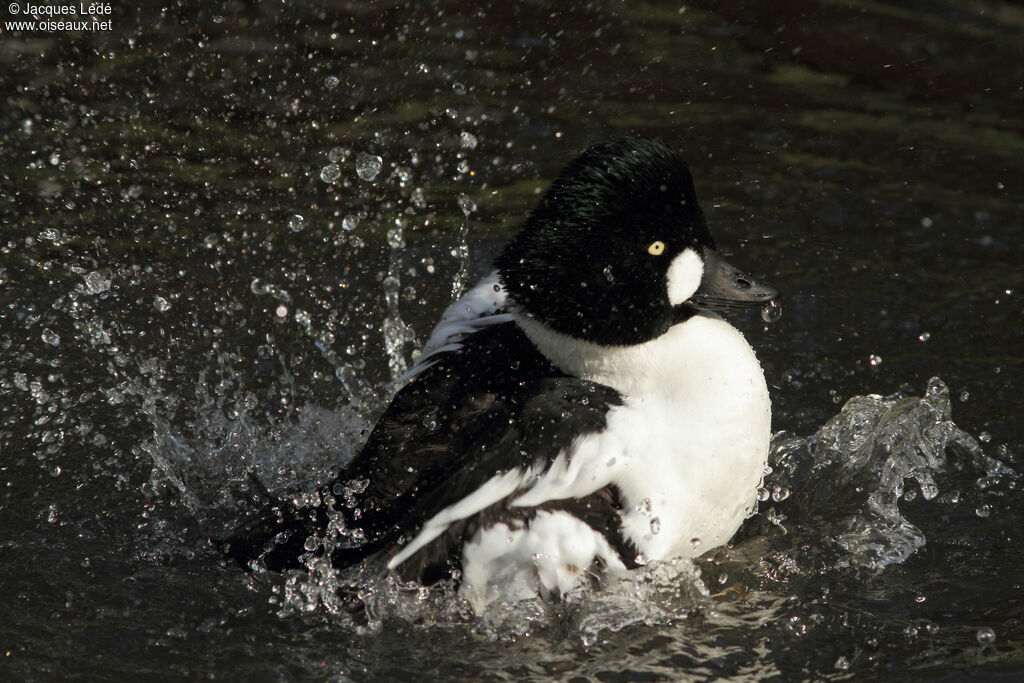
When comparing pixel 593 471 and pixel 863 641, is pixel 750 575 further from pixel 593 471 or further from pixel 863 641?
pixel 593 471

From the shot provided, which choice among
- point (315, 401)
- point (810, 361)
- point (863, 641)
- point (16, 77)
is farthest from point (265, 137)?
point (863, 641)

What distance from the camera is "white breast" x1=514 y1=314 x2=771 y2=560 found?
382 cm

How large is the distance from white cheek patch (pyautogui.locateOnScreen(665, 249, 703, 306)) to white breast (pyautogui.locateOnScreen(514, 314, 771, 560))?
0.40 feet

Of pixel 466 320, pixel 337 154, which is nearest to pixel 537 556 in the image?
pixel 466 320

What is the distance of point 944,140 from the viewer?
7234 mm

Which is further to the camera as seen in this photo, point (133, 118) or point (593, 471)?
point (133, 118)

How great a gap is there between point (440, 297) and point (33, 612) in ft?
8.71

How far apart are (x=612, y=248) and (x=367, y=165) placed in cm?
337

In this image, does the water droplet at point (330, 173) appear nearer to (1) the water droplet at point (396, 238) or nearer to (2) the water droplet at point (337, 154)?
(2) the water droplet at point (337, 154)

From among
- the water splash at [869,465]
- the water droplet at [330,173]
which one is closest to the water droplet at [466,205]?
Answer: the water droplet at [330,173]

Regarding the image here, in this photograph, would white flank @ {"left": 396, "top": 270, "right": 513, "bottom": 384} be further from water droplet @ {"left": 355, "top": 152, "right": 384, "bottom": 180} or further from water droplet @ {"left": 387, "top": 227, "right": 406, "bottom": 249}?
water droplet @ {"left": 355, "top": 152, "right": 384, "bottom": 180}

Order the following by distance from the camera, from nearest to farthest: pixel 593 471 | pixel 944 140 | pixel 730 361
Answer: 1. pixel 593 471
2. pixel 730 361
3. pixel 944 140

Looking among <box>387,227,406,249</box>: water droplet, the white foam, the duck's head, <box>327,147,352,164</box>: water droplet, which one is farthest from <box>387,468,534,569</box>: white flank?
<box>327,147,352,164</box>: water droplet

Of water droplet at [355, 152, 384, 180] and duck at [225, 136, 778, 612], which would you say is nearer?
duck at [225, 136, 778, 612]
